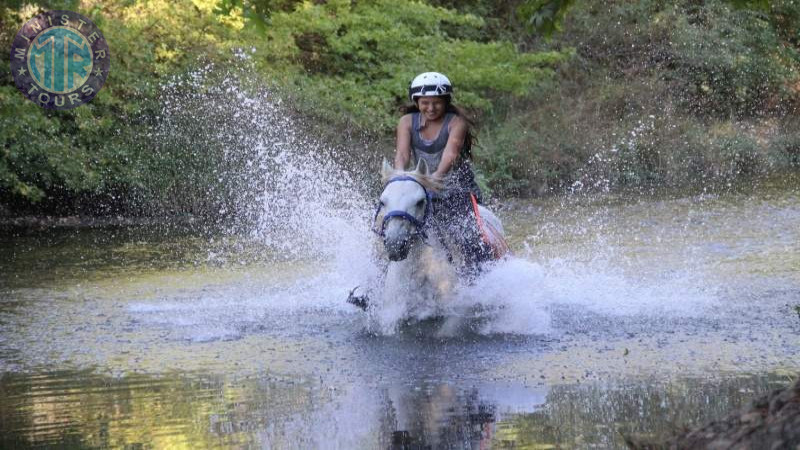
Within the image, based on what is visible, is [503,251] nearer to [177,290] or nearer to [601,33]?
[177,290]

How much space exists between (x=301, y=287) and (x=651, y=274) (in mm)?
3884

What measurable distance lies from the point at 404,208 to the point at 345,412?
96.6 inches

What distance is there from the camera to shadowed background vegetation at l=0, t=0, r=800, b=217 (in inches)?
824

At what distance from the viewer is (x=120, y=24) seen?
71.1 ft

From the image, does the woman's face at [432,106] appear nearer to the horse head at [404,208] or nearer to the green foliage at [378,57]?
the horse head at [404,208]

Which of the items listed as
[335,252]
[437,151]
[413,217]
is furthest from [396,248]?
[335,252]

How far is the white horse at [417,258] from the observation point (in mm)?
9125

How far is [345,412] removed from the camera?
22.7ft

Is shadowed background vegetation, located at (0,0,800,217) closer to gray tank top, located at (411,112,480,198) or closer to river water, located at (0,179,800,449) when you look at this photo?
river water, located at (0,179,800,449)

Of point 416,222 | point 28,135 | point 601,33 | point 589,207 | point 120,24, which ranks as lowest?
point 416,222

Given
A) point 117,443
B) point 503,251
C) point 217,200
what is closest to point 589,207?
point 217,200

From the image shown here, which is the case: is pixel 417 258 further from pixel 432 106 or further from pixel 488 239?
pixel 432 106

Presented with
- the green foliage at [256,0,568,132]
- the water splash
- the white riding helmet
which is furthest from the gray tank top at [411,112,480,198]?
the green foliage at [256,0,568,132]

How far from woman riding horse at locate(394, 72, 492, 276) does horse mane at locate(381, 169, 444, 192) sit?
217 mm
